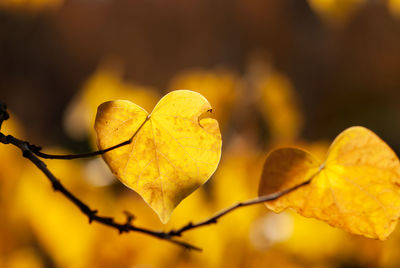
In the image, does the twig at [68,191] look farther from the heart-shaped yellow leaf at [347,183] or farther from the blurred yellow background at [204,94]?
the blurred yellow background at [204,94]

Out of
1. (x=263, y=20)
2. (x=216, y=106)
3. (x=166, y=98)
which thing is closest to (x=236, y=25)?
(x=263, y=20)

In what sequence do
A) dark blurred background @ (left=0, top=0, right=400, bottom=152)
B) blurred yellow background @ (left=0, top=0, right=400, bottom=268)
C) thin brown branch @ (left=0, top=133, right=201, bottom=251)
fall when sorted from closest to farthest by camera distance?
thin brown branch @ (left=0, top=133, right=201, bottom=251) < blurred yellow background @ (left=0, top=0, right=400, bottom=268) < dark blurred background @ (left=0, top=0, right=400, bottom=152)

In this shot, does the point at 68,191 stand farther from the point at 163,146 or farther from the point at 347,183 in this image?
the point at 347,183

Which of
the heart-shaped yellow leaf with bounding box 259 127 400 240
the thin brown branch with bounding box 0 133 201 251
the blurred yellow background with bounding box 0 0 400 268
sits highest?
the blurred yellow background with bounding box 0 0 400 268

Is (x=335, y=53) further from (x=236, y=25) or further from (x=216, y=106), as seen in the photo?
(x=216, y=106)

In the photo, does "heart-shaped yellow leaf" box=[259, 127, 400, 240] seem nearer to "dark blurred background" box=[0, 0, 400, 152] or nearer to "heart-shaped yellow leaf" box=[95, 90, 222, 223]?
"heart-shaped yellow leaf" box=[95, 90, 222, 223]

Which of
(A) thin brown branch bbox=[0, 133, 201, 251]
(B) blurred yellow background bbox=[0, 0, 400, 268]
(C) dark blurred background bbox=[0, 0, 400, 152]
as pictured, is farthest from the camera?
(C) dark blurred background bbox=[0, 0, 400, 152]

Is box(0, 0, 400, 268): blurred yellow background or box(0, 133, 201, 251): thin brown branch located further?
box(0, 0, 400, 268): blurred yellow background

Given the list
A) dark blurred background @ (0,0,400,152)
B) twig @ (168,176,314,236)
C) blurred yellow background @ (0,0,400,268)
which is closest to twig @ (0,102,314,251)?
twig @ (168,176,314,236)
